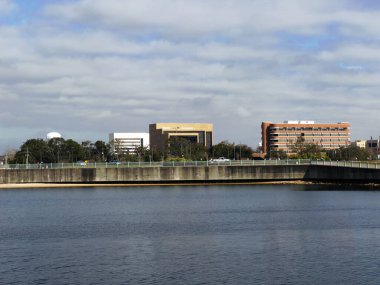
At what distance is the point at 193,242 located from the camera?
165 ft

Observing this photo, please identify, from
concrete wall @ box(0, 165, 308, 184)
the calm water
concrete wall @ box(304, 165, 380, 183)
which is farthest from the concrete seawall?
the calm water

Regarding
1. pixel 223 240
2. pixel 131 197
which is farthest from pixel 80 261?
pixel 131 197

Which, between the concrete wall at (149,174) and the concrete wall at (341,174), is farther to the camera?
the concrete wall at (149,174)

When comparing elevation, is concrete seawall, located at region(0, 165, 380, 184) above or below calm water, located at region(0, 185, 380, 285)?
above

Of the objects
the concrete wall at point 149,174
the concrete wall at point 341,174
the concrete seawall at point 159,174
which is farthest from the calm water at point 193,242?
the concrete wall at point 149,174

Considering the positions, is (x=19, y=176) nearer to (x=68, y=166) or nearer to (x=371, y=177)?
(x=68, y=166)

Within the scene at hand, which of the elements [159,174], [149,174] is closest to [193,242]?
[159,174]

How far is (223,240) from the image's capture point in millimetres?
51062

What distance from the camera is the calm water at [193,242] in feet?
126

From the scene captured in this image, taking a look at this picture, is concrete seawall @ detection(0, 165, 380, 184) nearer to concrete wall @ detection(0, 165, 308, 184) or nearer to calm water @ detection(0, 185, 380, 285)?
concrete wall @ detection(0, 165, 308, 184)

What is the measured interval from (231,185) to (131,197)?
3517 cm

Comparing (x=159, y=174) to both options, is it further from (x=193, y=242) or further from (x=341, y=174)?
(x=193, y=242)

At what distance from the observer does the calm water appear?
126 feet

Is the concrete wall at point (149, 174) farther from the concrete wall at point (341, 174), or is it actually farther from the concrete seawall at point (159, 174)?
the concrete wall at point (341, 174)
